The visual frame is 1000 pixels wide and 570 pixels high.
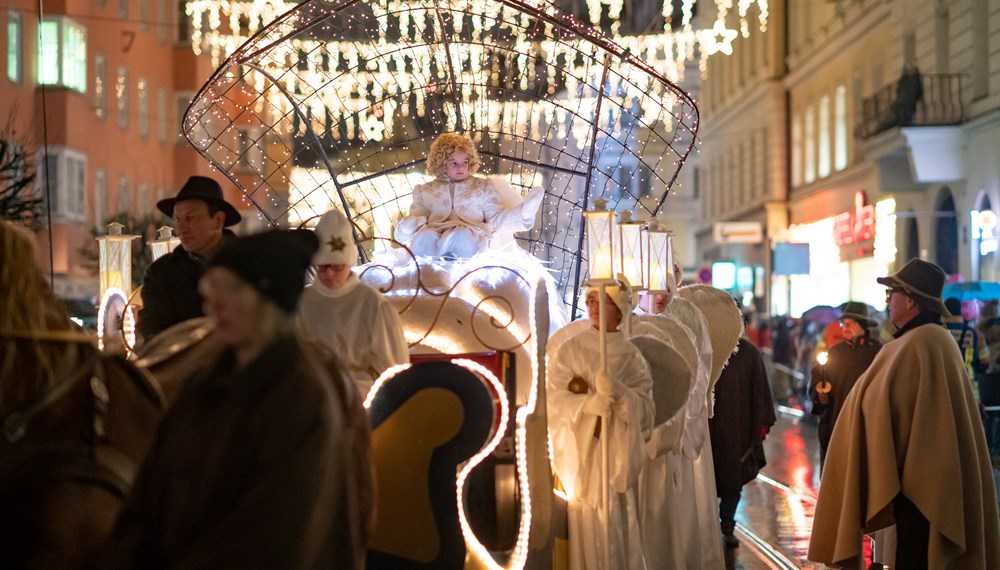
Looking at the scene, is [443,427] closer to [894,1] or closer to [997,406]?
[997,406]

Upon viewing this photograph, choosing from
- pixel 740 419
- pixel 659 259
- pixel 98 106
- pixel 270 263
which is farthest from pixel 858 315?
pixel 98 106

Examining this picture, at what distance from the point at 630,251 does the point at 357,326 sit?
321 cm

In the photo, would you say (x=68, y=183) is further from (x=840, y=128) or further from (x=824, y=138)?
(x=824, y=138)

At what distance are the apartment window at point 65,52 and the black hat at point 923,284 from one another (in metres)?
28.9

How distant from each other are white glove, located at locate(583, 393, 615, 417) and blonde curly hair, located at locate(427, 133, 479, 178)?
2.27m

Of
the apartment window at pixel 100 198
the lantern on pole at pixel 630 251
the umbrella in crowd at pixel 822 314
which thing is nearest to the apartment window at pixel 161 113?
the apartment window at pixel 100 198

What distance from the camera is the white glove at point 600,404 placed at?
8.33m

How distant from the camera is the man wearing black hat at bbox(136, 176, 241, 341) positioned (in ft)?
21.6

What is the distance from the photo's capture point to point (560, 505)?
8.71 m

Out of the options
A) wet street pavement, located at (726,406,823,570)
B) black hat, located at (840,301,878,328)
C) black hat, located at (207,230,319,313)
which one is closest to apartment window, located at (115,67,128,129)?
wet street pavement, located at (726,406,823,570)

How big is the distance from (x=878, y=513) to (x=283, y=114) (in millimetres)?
5030

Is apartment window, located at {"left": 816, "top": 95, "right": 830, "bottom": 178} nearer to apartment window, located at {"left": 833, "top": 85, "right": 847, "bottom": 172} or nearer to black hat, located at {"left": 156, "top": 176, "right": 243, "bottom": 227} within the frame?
apartment window, located at {"left": 833, "top": 85, "right": 847, "bottom": 172}

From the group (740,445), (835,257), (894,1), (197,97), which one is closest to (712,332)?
(740,445)

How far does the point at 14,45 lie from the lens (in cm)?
3209
